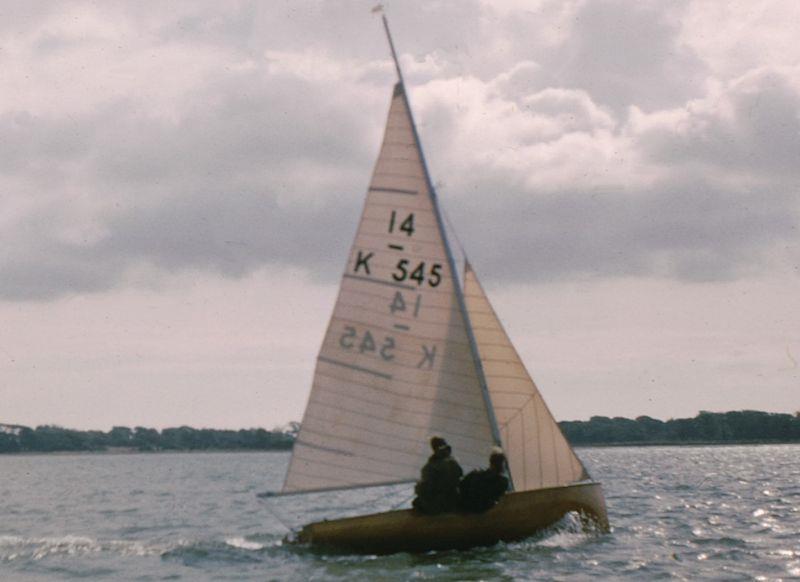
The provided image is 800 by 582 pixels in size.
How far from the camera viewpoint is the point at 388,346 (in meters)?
20.9

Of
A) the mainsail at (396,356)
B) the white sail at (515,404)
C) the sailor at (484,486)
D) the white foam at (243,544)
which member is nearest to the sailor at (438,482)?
the sailor at (484,486)

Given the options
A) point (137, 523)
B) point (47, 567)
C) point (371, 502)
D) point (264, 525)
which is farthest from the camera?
point (371, 502)

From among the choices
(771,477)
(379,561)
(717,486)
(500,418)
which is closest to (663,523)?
(500,418)

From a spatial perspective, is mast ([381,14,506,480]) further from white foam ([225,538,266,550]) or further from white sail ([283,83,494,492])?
white foam ([225,538,266,550])

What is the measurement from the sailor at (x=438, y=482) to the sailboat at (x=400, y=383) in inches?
9.4

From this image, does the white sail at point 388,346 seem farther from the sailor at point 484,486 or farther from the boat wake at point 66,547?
the boat wake at point 66,547

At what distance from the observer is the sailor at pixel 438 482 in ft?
67.2

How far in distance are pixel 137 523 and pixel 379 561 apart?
19.2 metres

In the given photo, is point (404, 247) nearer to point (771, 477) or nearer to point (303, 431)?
point (303, 431)

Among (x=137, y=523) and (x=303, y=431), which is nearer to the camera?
(x=303, y=431)

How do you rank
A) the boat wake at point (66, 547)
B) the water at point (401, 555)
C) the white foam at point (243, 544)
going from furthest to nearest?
1. the boat wake at point (66, 547)
2. the white foam at point (243, 544)
3. the water at point (401, 555)

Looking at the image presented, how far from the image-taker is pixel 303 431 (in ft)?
68.2

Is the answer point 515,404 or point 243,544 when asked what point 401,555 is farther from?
point 243,544

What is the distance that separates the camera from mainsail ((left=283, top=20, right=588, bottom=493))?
20750 millimetres
